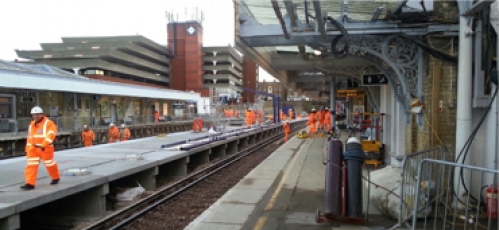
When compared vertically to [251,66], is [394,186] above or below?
below

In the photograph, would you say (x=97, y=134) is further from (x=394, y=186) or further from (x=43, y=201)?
(x=394, y=186)

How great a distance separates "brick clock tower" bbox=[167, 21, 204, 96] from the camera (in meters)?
82.2

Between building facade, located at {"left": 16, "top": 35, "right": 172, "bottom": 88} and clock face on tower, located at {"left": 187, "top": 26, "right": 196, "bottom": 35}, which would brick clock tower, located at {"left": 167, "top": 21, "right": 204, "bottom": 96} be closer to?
clock face on tower, located at {"left": 187, "top": 26, "right": 196, "bottom": 35}

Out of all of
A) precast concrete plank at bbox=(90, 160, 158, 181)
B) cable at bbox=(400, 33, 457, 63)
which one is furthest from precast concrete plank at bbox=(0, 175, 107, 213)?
cable at bbox=(400, 33, 457, 63)

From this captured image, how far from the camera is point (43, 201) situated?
6.79 meters

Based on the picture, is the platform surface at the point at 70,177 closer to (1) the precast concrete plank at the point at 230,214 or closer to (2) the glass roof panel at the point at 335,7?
(1) the precast concrete plank at the point at 230,214

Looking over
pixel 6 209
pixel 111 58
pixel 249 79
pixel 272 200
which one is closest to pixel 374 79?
pixel 272 200

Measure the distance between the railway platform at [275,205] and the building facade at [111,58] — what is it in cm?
4933

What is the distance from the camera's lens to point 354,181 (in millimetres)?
5617

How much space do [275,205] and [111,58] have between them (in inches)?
2387

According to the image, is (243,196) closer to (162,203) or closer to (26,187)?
(162,203)

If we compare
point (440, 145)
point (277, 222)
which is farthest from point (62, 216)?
point (440, 145)

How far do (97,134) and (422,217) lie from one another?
2654cm

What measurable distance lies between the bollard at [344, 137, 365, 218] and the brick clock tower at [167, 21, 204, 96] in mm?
77614
